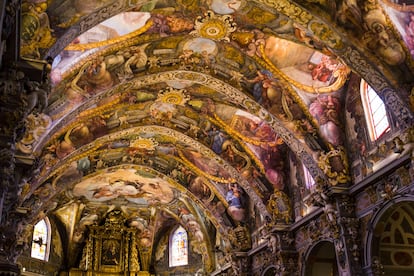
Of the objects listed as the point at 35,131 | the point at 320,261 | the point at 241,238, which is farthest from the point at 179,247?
the point at 35,131

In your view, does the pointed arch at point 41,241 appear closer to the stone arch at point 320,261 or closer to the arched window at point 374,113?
the stone arch at point 320,261

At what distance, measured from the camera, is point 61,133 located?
17734 millimetres

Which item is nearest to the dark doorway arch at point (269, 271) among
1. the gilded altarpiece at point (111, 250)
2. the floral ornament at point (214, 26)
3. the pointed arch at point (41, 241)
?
the floral ornament at point (214, 26)

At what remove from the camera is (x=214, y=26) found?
47.1 feet

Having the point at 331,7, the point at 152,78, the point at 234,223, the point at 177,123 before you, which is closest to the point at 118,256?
the point at 234,223

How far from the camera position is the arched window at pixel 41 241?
91.7 feet

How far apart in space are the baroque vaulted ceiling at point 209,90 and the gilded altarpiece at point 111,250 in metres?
7.08

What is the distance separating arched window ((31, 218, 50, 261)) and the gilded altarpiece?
2.13m

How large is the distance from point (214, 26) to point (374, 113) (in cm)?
536

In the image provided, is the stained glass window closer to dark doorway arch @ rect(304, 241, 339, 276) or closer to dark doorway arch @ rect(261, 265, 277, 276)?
dark doorway arch @ rect(304, 241, 339, 276)

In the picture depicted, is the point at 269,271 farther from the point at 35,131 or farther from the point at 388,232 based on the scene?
the point at 35,131

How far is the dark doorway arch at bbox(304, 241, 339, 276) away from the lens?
56.8ft

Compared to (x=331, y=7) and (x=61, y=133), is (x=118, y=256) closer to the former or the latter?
(x=61, y=133)

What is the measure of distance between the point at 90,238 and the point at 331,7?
22.2 metres
